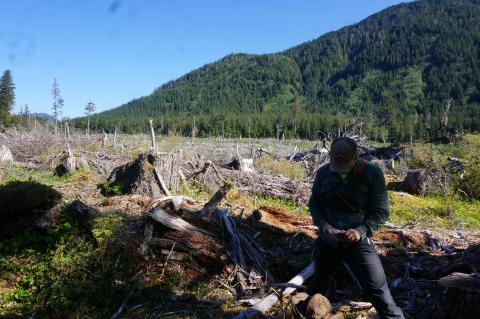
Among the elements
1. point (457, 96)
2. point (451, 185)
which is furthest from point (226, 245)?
point (457, 96)

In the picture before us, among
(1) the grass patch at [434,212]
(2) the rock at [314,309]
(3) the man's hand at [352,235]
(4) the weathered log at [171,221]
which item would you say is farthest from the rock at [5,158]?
(3) the man's hand at [352,235]

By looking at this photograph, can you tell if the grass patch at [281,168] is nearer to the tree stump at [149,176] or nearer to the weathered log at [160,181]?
the tree stump at [149,176]

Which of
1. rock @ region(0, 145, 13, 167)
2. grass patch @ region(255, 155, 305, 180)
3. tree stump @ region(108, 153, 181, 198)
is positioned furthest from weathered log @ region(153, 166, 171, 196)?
rock @ region(0, 145, 13, 167)

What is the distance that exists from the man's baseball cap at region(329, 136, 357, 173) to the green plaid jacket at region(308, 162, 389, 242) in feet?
0.31

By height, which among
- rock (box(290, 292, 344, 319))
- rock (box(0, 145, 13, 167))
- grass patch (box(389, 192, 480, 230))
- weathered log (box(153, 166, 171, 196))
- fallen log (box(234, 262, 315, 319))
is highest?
rock (box(0, 145, 13, 167))

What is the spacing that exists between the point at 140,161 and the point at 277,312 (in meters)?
5.93

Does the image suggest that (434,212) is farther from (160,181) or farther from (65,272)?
(65,272)

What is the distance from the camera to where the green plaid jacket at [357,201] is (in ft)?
11.6

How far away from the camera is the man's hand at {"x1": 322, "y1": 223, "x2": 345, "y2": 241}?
11.4 feet

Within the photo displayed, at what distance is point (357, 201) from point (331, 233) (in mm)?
379

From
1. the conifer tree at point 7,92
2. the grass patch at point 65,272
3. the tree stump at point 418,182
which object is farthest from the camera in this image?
the conifer tree at point 7,92

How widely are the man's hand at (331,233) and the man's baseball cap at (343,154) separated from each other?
1.63 feet

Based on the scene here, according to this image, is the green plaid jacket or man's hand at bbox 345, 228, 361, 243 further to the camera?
the green plaid jacket

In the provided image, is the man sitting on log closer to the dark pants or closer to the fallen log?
the dark pants
